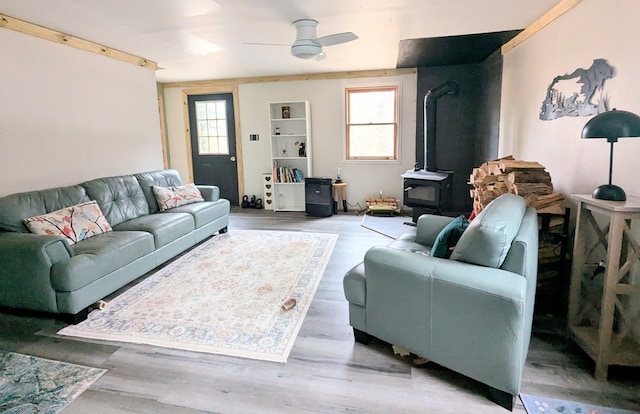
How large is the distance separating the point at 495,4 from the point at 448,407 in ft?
10.3

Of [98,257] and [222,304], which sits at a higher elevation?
[98,257]

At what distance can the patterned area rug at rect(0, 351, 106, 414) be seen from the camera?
1.78m

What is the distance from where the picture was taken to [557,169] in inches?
118

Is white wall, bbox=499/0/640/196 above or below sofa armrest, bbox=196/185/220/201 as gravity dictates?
above

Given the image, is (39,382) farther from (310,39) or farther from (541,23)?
(541,23)

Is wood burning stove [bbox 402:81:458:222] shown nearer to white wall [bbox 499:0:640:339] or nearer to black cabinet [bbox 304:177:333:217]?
white wall [bbox 499:0:640:339]

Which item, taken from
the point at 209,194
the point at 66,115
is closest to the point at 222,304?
the point at 209,194

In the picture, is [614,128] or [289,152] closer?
[614,128]

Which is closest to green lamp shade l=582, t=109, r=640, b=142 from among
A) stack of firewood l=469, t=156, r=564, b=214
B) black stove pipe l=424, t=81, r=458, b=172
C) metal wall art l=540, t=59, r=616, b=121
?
metal wall art l=540, t=59, r=616, b=121

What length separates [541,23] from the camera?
3289 mm

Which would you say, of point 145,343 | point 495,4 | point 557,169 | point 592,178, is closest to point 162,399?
point 145,343

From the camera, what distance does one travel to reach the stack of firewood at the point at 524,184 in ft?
8.59

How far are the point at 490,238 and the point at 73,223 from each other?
3282 mm

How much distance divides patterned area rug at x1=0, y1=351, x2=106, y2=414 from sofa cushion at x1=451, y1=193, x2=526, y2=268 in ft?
7.13
